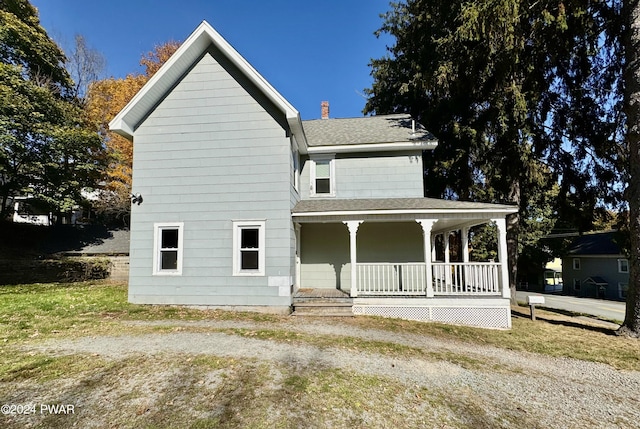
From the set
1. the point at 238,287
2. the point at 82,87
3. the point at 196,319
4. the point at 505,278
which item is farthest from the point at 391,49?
the point at 82,87

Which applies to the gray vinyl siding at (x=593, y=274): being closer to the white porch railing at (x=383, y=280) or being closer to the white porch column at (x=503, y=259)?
the white porch column at (x=503, y=259)

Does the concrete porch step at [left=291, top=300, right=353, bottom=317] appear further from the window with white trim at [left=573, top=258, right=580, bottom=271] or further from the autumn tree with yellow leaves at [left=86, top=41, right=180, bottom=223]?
the window with white trim at [left=573, top=258, right=580, bottom=271]

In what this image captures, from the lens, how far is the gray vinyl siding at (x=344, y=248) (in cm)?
1152

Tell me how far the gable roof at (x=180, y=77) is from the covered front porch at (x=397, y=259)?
3395 mm

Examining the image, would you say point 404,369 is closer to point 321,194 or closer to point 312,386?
point 312,386

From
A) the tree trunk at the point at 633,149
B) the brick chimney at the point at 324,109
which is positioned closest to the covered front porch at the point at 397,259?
the tree trunk at the point at 633,149

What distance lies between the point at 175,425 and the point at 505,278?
9.05m

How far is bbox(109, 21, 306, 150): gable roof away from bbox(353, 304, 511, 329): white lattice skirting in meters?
6.09

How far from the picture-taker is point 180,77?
10.4 m

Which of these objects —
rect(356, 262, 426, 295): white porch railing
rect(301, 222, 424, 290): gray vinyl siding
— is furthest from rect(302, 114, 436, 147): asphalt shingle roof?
rect(356, 262, 426, 295): white porch railing

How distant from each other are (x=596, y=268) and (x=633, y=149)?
98.3 feet

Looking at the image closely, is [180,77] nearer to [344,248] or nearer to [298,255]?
[298,255]

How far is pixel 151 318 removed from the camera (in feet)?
27.6

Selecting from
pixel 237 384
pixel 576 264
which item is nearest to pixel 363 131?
pixel 237 384
